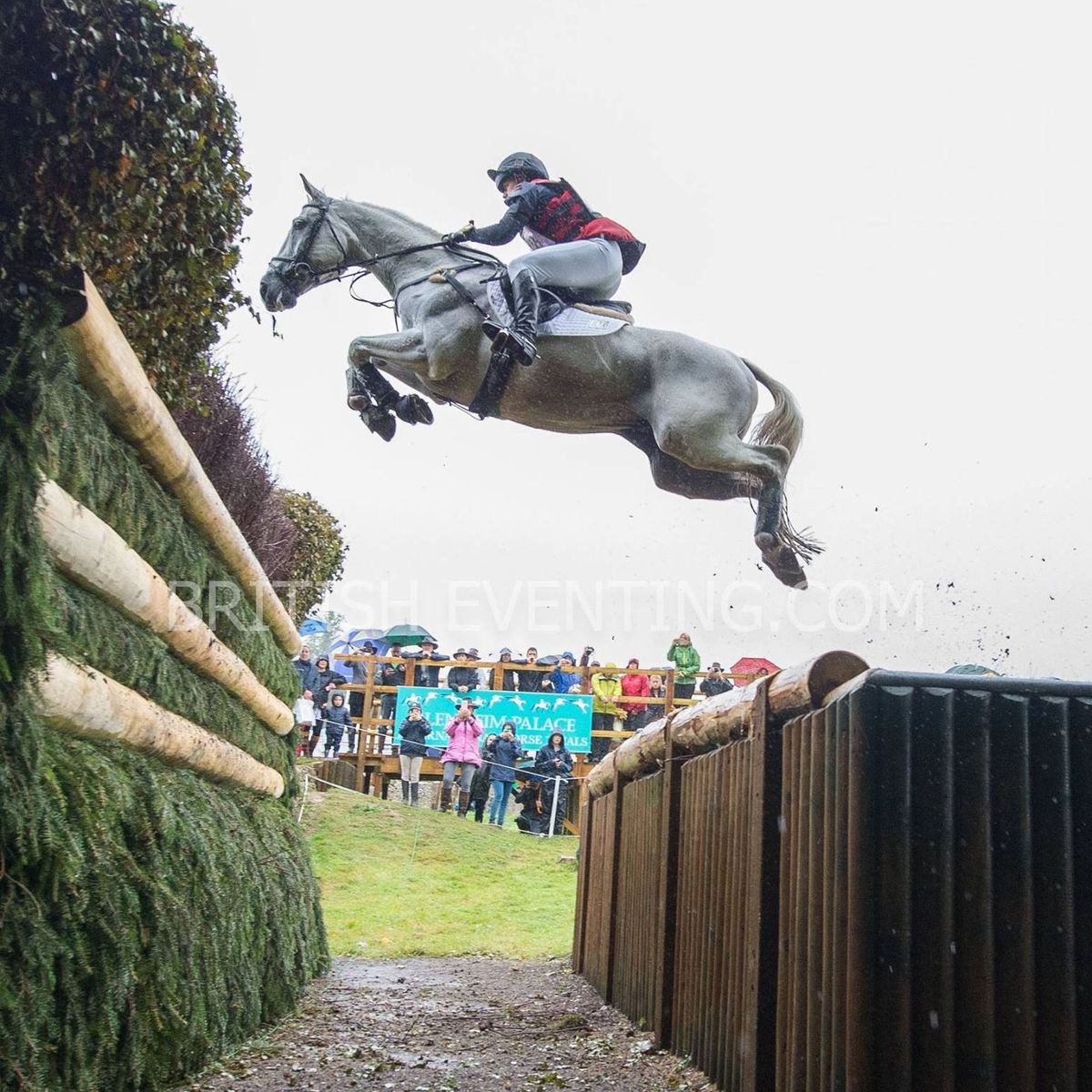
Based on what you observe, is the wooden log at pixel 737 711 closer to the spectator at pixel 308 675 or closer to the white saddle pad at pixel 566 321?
the white saddle pad at pixel 566 321

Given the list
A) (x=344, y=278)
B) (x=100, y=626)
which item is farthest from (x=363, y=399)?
(x=100, y=626)

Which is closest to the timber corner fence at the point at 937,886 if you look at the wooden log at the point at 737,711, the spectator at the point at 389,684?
the wooden log at the point at 737,711

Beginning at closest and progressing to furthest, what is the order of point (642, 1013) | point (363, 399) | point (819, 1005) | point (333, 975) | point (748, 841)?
point (819, 1005), point (748, 841), point (642, 1013), point (363, 399), point (333, 975)

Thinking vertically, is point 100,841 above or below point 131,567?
below

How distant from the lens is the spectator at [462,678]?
17719 mm

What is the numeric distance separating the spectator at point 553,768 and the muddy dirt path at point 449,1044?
852 centimetres

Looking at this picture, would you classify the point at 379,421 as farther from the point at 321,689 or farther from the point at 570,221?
the point at 321,689

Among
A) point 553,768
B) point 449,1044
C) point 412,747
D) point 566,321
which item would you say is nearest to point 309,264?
point 566,321

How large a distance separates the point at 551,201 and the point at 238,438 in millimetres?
3979

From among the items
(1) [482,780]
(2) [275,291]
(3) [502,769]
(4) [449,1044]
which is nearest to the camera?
(4) [449,1044]

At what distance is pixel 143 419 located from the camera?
180 inches

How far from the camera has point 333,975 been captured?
8.70m

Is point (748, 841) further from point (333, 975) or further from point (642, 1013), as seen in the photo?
point (333, 975)

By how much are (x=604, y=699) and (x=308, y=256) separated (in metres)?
11.0
